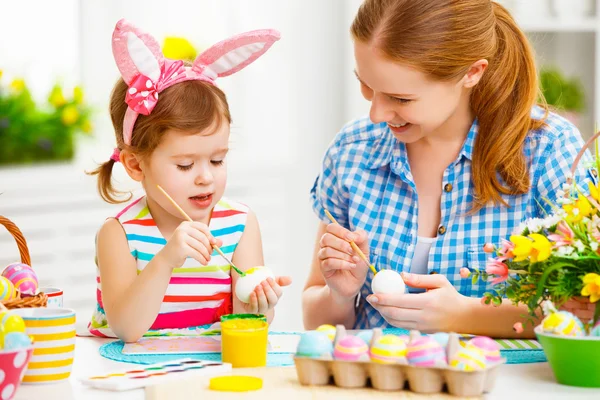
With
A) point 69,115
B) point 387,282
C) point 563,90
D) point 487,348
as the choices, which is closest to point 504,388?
point 487,348

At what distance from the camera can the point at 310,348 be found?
1309 millimetres

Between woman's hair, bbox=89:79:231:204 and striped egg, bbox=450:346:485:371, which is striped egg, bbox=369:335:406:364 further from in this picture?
woman's hair, bbox=89:79:231:204

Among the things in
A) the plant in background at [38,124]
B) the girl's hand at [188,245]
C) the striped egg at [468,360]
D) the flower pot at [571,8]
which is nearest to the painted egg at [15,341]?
the girl's hand at [188,245]

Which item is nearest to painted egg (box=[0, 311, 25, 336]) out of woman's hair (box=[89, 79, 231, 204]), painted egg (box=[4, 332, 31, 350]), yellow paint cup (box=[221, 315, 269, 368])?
painted egg (box=[4, 332, 31, 350])

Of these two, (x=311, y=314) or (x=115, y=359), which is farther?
(x=311, y=314)

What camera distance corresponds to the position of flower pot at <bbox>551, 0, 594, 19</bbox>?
131 inches

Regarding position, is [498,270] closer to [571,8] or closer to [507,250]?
[507,250]

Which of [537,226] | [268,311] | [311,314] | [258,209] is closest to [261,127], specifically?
[258,209]

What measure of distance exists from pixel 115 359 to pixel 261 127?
2517 mm

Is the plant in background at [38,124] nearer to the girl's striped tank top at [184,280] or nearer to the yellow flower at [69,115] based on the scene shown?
the yellow flower at [69,115]

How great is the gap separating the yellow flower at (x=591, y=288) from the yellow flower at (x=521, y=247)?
0.31 ft

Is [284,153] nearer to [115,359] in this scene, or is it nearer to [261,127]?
[261,127]

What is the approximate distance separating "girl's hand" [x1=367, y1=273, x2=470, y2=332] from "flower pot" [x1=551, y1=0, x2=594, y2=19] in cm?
198

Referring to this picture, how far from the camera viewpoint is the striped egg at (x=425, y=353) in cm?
125
